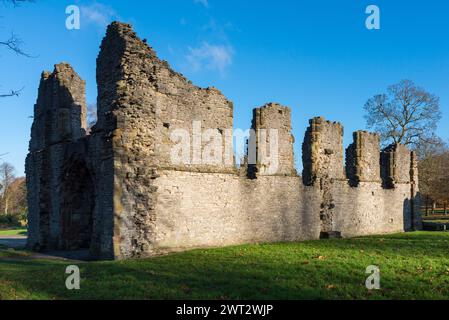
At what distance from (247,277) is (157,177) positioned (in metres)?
5.74

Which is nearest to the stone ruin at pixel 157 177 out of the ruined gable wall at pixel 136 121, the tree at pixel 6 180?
the ruined gable wall at pixel 136 121

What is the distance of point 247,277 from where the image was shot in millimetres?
8953

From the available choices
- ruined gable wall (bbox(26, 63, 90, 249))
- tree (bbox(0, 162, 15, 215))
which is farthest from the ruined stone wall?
tree (bbox(0, 162, 15, 215))

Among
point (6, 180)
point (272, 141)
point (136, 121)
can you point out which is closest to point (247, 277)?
point (136, 121)

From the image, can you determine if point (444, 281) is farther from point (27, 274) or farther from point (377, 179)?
point (377, 179)

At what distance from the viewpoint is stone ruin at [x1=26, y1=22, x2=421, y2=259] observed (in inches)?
518

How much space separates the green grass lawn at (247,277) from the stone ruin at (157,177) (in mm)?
1948

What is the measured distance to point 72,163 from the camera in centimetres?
1638

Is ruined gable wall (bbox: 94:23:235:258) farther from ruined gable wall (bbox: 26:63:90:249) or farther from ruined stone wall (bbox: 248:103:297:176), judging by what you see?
ruined gable wall (bbox: 26:63:90:249)

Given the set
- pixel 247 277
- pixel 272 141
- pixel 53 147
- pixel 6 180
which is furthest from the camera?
pixel 6 180

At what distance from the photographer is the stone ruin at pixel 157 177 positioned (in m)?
13.1

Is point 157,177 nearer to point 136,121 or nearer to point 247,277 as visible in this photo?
point 136,121

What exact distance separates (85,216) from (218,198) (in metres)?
6.06
